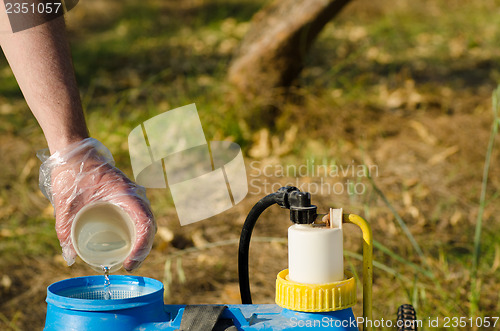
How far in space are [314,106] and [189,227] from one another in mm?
1258

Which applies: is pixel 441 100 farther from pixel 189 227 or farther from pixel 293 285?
pixel 293 285

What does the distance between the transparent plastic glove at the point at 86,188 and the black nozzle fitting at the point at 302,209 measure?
31cm

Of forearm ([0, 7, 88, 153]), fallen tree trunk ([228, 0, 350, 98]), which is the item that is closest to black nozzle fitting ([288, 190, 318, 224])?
forearm ([0, 7, 88, 153])

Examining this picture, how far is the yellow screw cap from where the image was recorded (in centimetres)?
116

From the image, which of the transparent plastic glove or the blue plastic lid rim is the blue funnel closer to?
the blue plastic lid rim

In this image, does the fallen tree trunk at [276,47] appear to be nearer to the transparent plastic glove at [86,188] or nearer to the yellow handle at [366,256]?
the transparent plastic glove at [86,188]

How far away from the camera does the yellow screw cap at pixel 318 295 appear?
1158 mm

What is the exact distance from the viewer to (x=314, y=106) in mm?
3664

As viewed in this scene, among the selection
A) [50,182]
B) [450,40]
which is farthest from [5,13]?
[450,40]

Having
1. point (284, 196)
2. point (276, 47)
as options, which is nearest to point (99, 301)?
point (284, 196)

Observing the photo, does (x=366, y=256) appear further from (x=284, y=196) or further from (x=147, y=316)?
(x=147, y=316)

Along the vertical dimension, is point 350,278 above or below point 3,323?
above

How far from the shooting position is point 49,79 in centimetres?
144

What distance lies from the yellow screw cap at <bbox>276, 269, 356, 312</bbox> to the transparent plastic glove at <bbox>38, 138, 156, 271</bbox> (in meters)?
0.32
